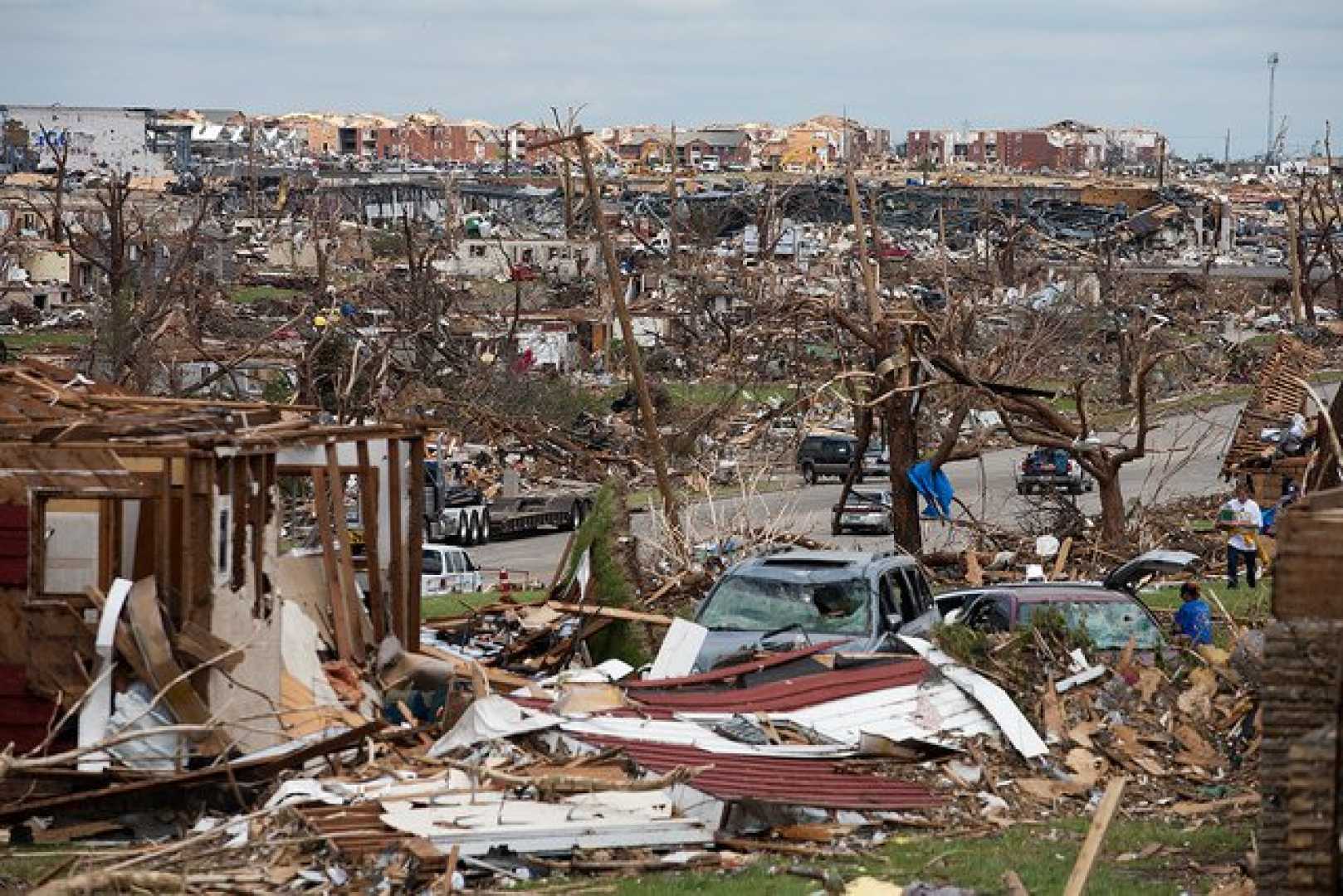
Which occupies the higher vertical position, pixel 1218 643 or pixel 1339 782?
pixel 1339 782

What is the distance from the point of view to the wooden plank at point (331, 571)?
16047 mm

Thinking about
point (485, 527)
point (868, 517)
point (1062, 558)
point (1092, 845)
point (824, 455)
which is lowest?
point (485, 527)

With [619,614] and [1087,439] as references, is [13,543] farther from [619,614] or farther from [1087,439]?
[1087,439]

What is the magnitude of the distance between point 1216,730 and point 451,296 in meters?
51.2

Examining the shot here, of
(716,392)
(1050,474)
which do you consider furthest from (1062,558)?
(716,392)

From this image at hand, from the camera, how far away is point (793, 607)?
659 inches

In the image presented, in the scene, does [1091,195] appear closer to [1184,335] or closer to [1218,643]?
[1184,335]

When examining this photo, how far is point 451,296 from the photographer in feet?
212

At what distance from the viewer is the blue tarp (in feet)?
81.7

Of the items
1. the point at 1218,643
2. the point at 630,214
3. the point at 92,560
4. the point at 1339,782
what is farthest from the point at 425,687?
the point at 630,214

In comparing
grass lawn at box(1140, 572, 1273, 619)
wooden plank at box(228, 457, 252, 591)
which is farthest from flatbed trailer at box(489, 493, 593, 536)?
wooden plank at box(228, 457, 252, 591)

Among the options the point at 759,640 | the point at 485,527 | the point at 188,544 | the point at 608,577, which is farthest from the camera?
the point at 485,527

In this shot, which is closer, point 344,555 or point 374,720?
point 374,720

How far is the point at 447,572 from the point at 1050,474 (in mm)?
13374
